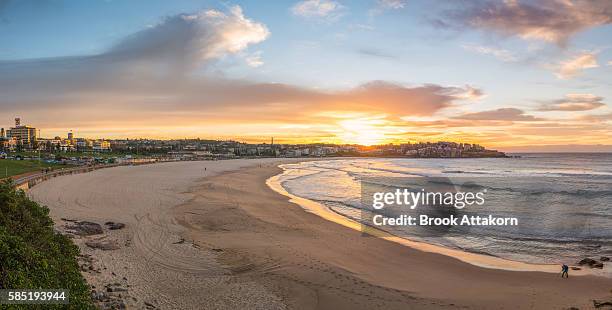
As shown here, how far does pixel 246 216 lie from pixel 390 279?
12776 millimetres

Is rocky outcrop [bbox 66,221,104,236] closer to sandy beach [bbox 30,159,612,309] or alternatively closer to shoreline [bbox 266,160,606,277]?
sandy beach [bbox 30,159,612,309]

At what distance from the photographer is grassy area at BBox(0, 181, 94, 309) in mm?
6609

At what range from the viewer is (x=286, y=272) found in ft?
44.5

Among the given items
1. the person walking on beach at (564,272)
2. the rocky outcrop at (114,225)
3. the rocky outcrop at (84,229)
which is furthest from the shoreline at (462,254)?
the rocky outcrop at (84,229)

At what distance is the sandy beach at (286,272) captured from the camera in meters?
11.2

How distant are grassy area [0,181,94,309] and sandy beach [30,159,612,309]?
1799 millimetres

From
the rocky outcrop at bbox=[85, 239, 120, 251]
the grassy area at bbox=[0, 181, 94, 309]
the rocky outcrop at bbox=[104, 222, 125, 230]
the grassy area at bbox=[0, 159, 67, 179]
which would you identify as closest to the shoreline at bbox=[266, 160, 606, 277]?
the rocky outcrop at bbox=[104, 222, 125, 230]

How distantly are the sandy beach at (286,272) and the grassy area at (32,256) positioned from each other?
1799 millimetres

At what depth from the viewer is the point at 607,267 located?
15.5m

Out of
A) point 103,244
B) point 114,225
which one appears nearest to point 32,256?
point 103,244

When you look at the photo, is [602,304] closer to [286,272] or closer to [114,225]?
[286,272]

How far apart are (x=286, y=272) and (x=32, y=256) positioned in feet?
26.3

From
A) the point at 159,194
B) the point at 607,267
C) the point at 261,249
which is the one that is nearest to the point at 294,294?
the point at 261,249

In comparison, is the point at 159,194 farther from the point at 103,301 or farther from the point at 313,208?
the point at 103,301
